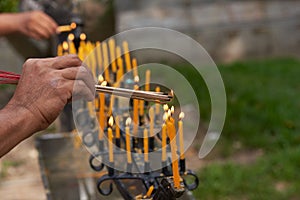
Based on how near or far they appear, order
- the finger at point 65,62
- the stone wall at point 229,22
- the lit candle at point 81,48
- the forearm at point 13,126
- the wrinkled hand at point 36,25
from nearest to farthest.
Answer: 1. the forearm at point 13,126
2. the finger at point 65,62
3. the lit candle at point 81,48
4. the wrinkled hand at point 36,25
5. the stone wall at point 229,22

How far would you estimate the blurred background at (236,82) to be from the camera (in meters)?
4.66

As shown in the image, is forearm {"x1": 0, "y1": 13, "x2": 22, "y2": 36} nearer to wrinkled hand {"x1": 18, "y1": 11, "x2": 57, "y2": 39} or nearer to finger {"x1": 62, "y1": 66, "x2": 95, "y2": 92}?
wrinkled hand {"x1": 18, "y1": 11, "x2": 57, "y2": 39}

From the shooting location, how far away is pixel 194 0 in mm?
8555

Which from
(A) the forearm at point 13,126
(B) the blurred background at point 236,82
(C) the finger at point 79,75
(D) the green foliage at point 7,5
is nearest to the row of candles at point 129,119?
(C) the finger at point 79,75

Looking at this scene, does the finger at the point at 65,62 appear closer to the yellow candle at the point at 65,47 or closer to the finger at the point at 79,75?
the finger at the point at 79,75

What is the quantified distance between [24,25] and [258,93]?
126 inches

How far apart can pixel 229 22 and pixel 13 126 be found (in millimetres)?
7053

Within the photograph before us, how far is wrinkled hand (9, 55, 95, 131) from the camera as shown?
6.25ft

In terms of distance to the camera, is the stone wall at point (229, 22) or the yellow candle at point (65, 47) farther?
the stone wall at point (229, 22)

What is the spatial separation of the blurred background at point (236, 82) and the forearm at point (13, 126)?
255cm

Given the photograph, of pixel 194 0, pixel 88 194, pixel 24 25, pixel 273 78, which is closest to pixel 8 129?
pixel 88 194

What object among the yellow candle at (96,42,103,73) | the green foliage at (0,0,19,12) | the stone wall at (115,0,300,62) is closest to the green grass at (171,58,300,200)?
the stone wall at (115,0,300,62)

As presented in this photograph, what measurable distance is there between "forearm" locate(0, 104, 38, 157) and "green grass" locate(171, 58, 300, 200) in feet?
8.38

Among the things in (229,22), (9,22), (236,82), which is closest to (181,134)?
(9,22)
